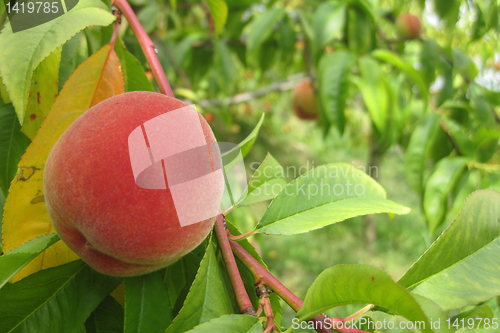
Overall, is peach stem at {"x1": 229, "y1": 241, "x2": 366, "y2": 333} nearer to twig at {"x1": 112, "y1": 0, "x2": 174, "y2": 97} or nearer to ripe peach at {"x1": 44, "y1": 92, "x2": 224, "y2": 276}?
ripe peach at {"x1": 44, "y1": 92, "x2": 224, "y2": 276}

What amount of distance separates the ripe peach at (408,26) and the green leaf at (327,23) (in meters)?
0.74

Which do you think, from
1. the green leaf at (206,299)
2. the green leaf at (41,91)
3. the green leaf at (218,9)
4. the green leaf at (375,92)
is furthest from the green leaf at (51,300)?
the green leaf at (375,92)

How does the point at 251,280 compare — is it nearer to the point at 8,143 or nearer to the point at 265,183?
the point at 265,183

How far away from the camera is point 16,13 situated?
0.55 meters

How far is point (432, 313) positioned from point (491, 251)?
215mm

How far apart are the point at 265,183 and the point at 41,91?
421 mm

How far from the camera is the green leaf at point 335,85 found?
1.30 metres

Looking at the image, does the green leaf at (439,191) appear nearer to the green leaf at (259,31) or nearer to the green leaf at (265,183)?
the green leaf at (265,183)

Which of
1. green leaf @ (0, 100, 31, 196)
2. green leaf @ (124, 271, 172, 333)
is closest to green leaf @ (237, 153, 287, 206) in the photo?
green leaf @ (124, 271, 172, 333)

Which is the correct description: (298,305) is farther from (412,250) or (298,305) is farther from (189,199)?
(412,250)

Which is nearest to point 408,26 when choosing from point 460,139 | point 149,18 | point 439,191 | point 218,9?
point 460,139

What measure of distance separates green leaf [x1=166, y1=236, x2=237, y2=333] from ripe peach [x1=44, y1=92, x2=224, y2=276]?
0.04 m

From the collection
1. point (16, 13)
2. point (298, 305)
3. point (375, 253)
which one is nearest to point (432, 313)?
point (298, 305)

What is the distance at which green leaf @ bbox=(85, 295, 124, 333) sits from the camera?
1.78 feet
